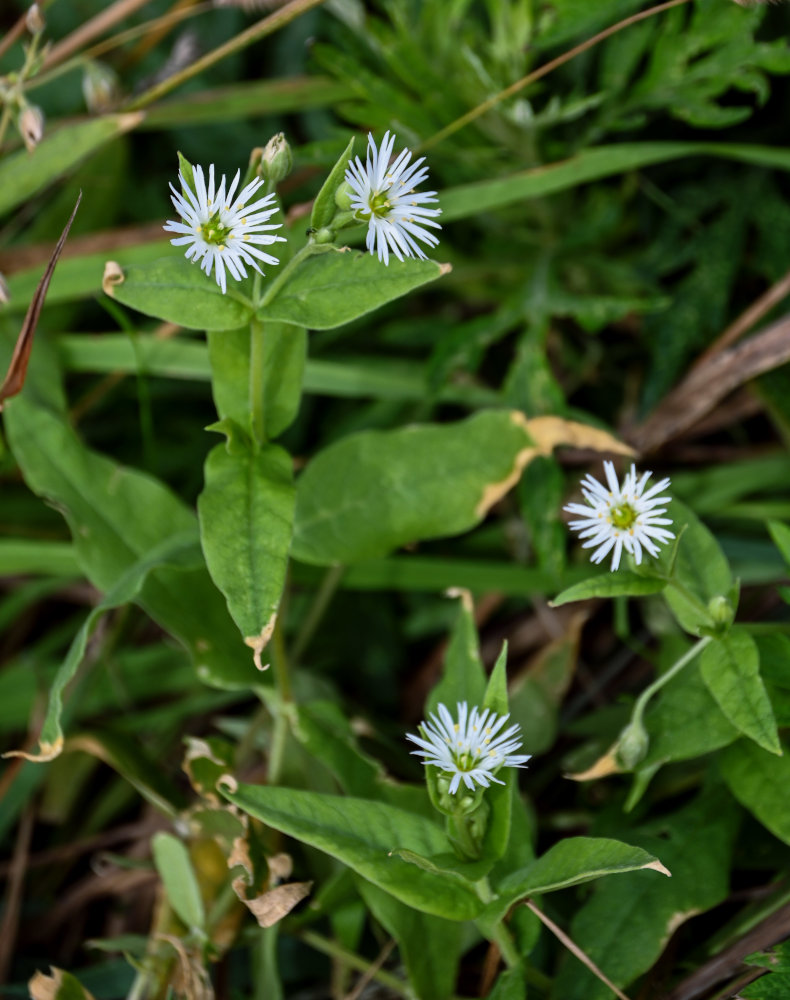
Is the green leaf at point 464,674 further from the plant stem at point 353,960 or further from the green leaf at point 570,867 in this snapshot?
the plant stem at point 353,960

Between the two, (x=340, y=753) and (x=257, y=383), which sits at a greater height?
(x=257, y=383)

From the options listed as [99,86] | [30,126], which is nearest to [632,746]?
[30,126]

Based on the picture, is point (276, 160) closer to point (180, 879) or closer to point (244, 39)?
point (244, 39)

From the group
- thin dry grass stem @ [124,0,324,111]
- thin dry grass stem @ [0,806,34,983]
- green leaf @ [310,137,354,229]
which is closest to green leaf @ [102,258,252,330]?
green leaf @ [310,137,354,229]

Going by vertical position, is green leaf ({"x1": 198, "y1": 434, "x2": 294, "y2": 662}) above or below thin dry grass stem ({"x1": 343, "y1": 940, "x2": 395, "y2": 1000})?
above

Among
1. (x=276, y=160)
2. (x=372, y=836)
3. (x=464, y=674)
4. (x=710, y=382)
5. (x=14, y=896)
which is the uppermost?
(x=710, y=382)

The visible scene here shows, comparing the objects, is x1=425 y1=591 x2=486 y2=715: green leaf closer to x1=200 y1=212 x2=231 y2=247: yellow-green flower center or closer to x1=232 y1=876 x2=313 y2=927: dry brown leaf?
x1=232 y1=876 x2=313 y2=927: dry brown leaf

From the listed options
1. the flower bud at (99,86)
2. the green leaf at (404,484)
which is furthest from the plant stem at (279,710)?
the flower bud at (99,86)
